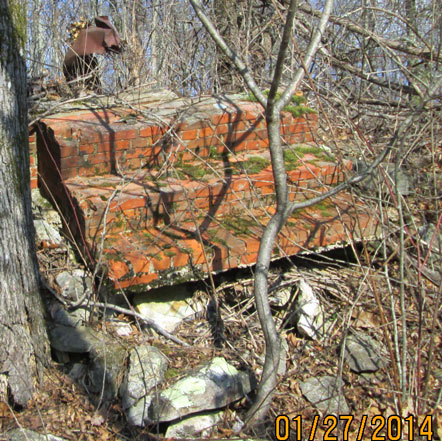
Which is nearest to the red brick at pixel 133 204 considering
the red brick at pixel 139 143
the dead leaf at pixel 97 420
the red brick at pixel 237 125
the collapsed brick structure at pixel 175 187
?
the collapsed brick structure at pixel 175 187

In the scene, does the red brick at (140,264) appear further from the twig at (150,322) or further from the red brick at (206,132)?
the red brick at (206,132)

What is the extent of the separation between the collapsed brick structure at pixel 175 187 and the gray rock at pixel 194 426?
31.7 inches

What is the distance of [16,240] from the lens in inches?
111

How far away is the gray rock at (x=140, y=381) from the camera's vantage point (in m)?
2.82

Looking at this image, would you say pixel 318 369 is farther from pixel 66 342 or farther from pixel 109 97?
pixel 109 97

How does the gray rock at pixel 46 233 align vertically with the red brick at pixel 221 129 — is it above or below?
below

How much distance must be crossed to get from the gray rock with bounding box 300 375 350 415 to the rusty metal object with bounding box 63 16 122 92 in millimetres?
3240

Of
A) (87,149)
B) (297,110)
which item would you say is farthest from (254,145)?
(87,149)

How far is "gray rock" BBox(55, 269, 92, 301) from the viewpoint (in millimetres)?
3434

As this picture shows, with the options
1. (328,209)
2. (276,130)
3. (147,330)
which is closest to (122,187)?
(147,330)

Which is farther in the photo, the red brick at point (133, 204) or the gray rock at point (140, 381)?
the red brick at point (133, 204)

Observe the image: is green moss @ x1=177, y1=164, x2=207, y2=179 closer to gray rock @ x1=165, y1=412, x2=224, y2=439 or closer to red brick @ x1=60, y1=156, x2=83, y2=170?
red brick @ x1=60, y1=156, x2=83, y2=170

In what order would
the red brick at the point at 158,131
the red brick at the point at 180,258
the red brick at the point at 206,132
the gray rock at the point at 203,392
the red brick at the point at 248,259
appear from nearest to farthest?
the gray rock at the point at 203,392 < the red brick at the point at 180,258 < the red brick at the point at 248,259 < the red brick at the point at 158,131 < the red brick at the point at 206,132

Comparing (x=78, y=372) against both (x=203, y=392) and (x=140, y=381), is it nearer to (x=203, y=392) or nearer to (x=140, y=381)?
(x=140, y=381)
